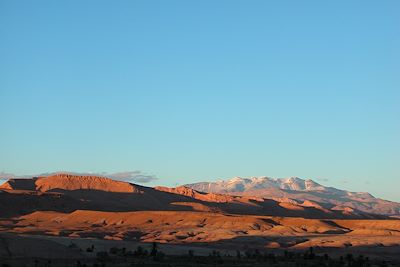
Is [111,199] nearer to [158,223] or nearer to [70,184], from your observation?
[70,184]

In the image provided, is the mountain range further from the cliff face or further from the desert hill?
the desert hill

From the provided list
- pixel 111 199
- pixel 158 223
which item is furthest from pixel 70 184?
pixel 158 223

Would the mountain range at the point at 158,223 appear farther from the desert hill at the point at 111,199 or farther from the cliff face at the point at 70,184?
the desert hill at the point at 111,199

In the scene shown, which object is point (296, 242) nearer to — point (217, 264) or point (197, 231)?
point (197, 231)

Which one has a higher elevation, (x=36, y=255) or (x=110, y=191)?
(x=110, y=191)

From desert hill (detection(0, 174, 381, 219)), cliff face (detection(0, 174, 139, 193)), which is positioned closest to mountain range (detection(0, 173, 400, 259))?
cliff face (detection(0, 174, 139, 193))

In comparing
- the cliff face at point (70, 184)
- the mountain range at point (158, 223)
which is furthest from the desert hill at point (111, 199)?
the mountain range at point (158, 223)

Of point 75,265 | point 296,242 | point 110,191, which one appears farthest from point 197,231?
point 110,191

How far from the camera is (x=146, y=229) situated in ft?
316

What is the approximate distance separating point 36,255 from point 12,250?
2.14 meters

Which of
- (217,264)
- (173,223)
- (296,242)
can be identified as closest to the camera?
(217,264)

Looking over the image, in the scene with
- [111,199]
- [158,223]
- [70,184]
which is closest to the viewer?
[158,223]

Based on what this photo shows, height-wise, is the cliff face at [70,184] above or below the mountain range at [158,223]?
above

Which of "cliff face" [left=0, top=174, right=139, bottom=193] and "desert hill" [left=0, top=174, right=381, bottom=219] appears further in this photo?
"cliff face" [left=0, top=174, right=139, bottom=193]
